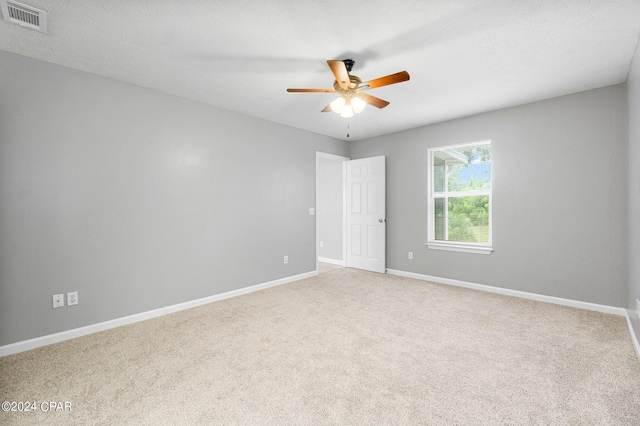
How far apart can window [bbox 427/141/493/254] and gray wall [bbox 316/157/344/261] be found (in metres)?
1.99

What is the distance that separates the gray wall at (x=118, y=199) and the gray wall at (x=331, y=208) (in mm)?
2053

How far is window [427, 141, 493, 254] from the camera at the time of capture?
161 inches

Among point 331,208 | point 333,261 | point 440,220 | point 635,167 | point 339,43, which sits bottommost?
point 333,261

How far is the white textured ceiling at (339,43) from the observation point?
190 cm

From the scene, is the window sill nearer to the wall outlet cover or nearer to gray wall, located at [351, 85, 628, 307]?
gray wall, located at [351, 85, 628, 307]

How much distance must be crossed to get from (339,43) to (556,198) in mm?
3187

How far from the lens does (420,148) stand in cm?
465

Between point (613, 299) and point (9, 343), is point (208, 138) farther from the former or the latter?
point (613, 299)

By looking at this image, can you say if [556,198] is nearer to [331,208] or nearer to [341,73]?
[341,73]

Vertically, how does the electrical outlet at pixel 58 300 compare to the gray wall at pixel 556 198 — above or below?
below

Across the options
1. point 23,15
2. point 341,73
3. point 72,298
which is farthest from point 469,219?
point 23,15

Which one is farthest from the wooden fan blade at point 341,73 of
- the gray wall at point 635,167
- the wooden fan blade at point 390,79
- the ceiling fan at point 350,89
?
the gray wall at point 635,167

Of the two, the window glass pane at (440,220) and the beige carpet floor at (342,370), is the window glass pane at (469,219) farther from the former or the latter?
the beige carpet floor at (342,370)

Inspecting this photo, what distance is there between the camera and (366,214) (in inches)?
209
